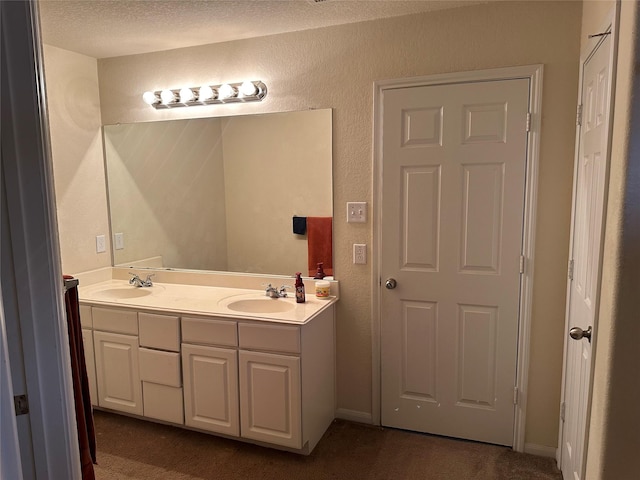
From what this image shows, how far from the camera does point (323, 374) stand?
261 cm

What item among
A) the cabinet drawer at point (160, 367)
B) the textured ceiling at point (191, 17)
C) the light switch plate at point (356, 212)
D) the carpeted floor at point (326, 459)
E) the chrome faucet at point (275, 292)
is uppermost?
the textured ceiling at point (191, 17)

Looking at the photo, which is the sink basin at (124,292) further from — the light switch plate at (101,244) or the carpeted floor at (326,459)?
the carpeted floor at (326,459)

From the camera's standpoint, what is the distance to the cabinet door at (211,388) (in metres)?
2.45

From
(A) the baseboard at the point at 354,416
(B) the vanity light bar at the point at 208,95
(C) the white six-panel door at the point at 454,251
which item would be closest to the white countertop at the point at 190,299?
(C) the white six-panel door at the point at 454,251

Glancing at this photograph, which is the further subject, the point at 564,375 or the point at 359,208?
the point at 359,208

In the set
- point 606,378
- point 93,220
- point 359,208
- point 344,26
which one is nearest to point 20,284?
point 606,378

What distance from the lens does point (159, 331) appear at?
258cm

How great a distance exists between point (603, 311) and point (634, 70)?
0.72 meters

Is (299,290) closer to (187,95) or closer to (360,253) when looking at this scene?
(360,253)

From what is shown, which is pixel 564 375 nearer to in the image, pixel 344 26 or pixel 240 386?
pixel 240 386

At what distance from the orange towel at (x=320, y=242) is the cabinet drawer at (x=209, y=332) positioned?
2.17 ft

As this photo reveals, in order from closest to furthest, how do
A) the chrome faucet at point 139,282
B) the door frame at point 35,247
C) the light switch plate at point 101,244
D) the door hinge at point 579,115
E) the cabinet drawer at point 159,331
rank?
the door frame at point 35,247 < the door hinge at point 579,115 < the cabinet drawer at point 159,331 < the chrome faucet at point 139,282 < the light switch plate at point 101,244

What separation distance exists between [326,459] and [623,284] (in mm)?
1782

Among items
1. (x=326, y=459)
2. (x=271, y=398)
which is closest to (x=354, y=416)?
(x=326, y=459)
